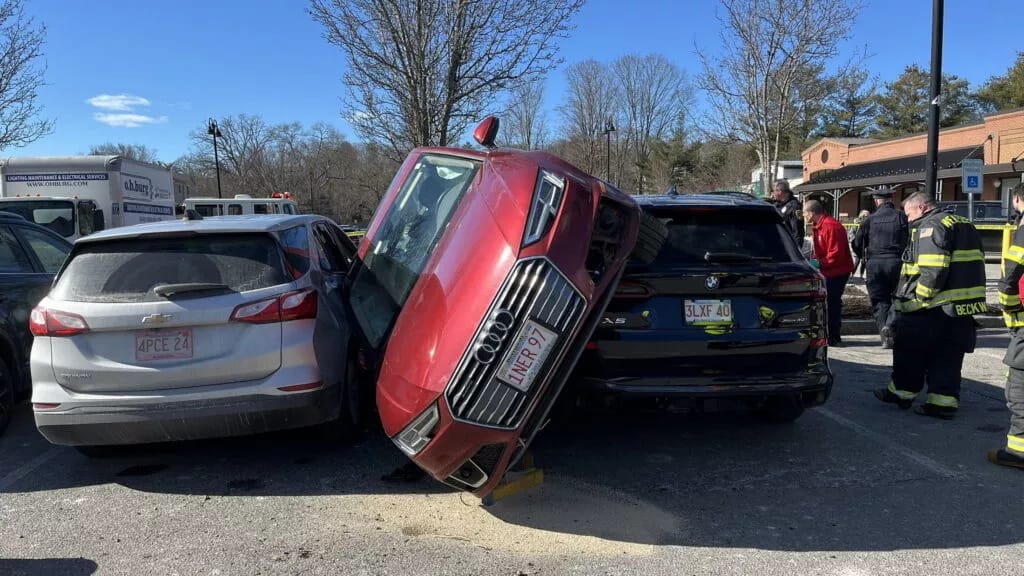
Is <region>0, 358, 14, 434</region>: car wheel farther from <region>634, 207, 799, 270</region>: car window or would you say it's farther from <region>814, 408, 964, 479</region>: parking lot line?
<region>814, 408, 964, 479</region>: parking lot line

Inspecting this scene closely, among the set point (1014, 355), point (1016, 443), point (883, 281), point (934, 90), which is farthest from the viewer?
point (934, 90)

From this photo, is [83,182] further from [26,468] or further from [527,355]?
[527,355]

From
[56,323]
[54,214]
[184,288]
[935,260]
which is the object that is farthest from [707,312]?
[54,214]

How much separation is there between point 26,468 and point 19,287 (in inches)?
63.6

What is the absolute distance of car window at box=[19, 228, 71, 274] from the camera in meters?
5.86

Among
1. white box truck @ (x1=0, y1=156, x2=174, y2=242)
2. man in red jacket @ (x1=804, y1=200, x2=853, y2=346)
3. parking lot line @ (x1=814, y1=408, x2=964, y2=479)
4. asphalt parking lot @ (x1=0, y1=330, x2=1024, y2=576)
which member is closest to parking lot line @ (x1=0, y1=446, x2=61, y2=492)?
asphalt parking lot @ (x1=0, y1=330, x2=1024, y2=576)

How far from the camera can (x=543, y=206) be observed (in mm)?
3074

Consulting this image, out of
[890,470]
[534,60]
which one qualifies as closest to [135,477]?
[890,470]

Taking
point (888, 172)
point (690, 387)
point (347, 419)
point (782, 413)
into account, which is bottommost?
point (782, 413)

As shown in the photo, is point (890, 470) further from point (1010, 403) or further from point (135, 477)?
point (135, 477)

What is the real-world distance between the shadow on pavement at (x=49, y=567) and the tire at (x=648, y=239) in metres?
3.07

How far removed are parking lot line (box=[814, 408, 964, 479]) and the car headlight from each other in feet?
10.3

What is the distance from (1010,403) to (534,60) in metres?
10.4

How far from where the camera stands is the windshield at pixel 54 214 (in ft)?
40.1
